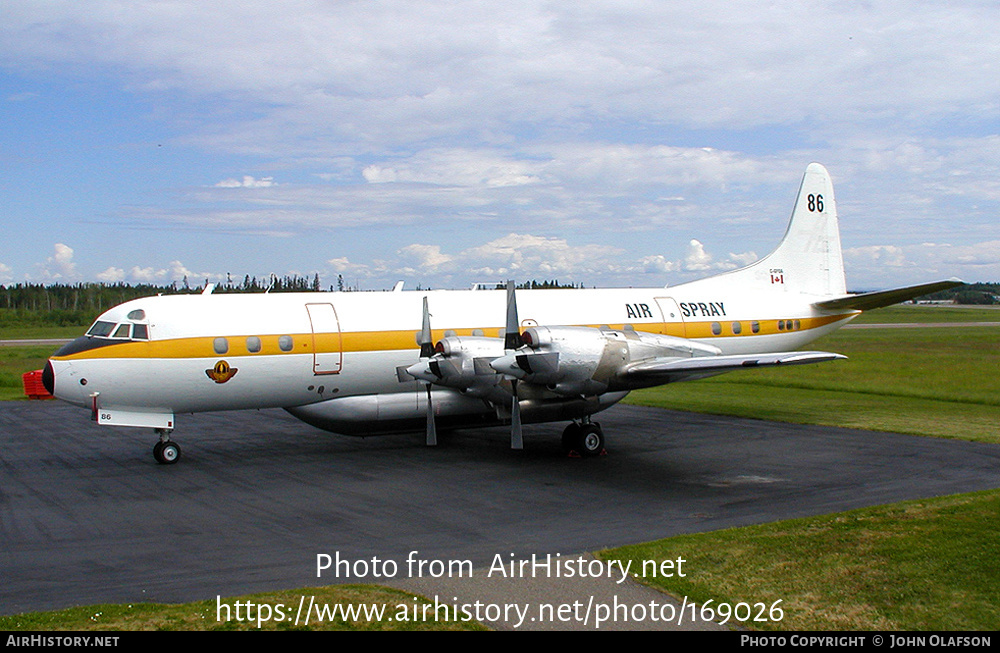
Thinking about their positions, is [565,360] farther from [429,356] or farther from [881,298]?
[881,298]

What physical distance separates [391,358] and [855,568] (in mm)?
10764

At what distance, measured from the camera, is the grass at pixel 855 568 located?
781cm

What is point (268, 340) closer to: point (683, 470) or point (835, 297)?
point (683, 470)

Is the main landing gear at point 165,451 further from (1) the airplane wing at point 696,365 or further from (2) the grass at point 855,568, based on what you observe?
(2) the grass at point 855,568

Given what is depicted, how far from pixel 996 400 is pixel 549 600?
70.1ft

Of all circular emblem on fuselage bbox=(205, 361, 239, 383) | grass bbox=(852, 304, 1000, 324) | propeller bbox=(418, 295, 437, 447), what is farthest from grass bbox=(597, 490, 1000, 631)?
grass bbox=(852, 304, 1000, 324)

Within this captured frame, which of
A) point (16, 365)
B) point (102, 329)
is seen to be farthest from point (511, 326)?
point (16, 365)

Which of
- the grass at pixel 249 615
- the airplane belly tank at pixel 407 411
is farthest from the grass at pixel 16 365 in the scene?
the grass at pixel 249 615

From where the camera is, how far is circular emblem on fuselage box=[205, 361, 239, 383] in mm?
15922

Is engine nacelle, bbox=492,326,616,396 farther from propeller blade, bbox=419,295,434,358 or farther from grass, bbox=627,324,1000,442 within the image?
grass, bbox=627,324,1000,442

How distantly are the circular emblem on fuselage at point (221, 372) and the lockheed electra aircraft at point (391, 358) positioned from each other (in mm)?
28

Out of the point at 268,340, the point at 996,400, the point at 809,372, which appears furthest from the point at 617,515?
the point at 809,372

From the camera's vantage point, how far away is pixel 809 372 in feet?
108

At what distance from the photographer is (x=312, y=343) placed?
1673cm
